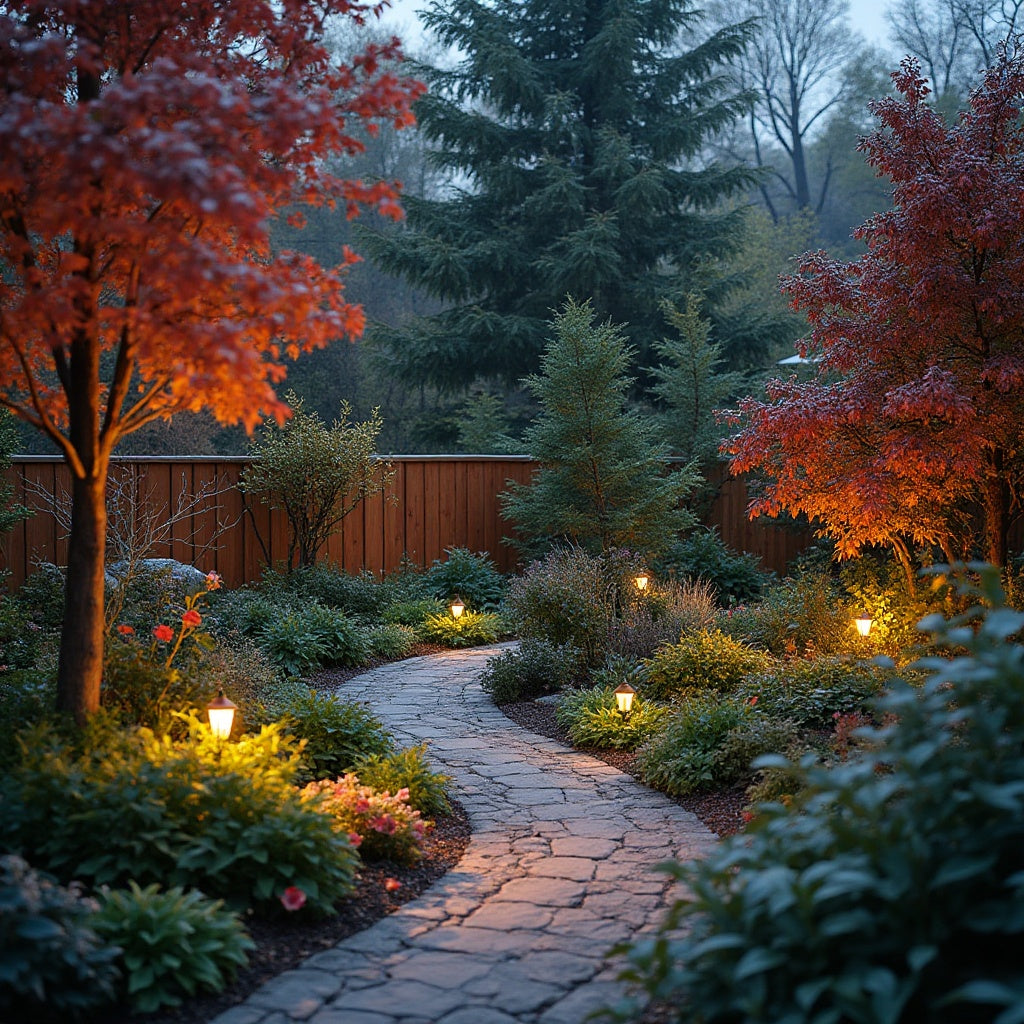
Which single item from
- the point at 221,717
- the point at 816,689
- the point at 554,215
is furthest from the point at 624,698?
the point at 554,215

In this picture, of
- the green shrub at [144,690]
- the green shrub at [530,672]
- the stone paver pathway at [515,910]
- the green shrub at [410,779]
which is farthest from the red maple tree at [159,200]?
the green shrub at [530,672]

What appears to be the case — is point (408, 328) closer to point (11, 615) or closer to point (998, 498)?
point (11, 615)

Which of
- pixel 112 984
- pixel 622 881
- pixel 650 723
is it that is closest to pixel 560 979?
pixel 622 881

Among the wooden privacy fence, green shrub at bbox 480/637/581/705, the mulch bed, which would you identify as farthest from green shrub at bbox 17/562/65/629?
the mulch bed

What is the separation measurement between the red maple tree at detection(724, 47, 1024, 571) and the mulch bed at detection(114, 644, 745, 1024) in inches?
102

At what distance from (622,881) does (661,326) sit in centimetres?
1416

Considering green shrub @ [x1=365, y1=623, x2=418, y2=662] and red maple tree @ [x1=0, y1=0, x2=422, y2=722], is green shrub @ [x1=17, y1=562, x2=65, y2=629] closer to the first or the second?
green shrub @ [x1=365, y1=623, x2=418, y2=662]

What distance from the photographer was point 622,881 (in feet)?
13.1

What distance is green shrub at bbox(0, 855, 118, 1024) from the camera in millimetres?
2594

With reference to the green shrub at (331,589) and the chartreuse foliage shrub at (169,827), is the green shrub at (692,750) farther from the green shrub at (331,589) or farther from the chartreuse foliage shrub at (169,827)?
the green shrub at (331,589)

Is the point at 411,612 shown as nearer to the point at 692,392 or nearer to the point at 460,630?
the point at 460,630

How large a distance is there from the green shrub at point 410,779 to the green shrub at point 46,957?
194cm

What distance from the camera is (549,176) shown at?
1600 centimetres

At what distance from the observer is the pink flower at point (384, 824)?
408 centimetres
